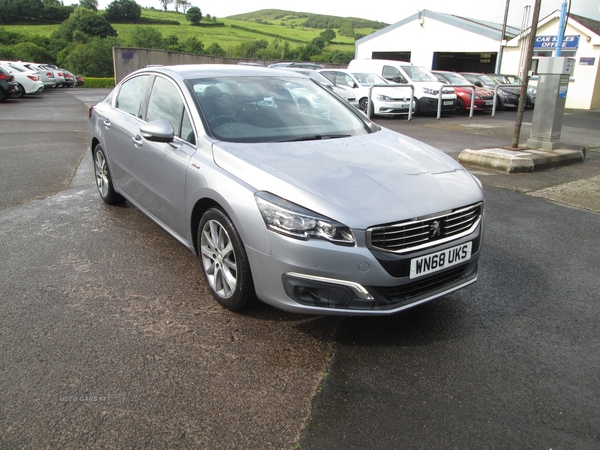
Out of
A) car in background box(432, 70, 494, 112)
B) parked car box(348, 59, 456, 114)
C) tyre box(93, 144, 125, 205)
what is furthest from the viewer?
car in background box(432, 70, 494, 112)

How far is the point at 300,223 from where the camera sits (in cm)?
291

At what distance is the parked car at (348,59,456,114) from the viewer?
1800 cm

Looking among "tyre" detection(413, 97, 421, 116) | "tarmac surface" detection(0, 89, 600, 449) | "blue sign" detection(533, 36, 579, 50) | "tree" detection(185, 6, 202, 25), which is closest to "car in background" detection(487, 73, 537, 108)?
"blue sign" detection(533, 36, 579, 50)

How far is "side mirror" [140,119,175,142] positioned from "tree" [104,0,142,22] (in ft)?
345

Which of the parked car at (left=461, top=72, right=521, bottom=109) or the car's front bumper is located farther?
the parked car at (left=461, top=72, right=521, bottom=109)

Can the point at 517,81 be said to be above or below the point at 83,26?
below

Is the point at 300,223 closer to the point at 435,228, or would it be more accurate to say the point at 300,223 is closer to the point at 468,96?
the point at 435,228

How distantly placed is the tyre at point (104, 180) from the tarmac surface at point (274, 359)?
84cm

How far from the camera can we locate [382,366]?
292 centimetres

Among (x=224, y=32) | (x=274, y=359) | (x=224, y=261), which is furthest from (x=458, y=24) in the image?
(x=224, y=32)

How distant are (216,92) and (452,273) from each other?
2.30 m

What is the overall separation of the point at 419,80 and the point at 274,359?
17.5 m

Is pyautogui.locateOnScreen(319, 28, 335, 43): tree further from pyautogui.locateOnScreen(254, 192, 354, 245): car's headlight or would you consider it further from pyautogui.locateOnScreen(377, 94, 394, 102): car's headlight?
pyautogui.locateOnScreen(254, 192, 354, 245): car's headlight

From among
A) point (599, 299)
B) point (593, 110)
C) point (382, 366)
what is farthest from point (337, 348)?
point (593, 110)
